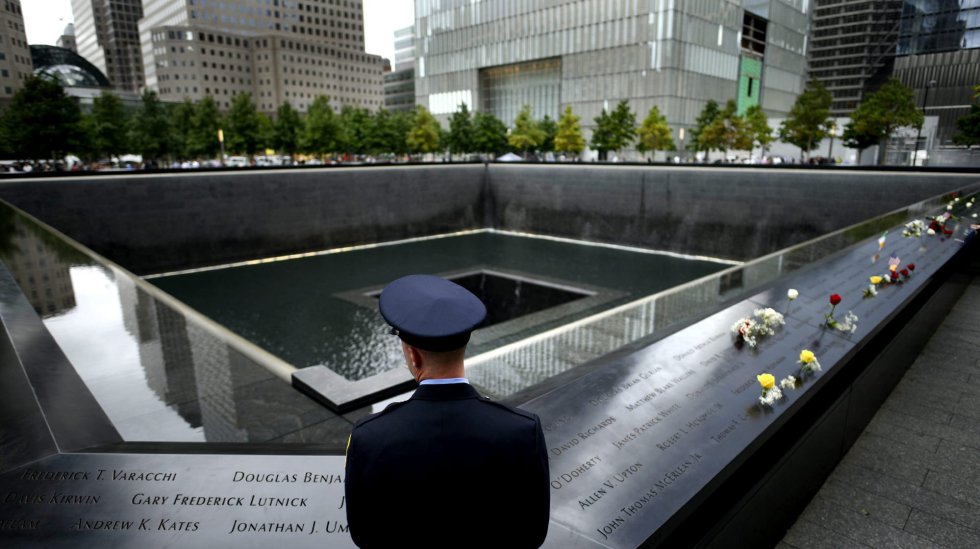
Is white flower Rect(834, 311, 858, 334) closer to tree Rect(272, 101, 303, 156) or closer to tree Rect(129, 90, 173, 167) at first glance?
tree Rect(129, 90, 173, 167)

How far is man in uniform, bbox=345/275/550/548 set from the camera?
1.20 metres

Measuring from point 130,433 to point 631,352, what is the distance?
126 inches

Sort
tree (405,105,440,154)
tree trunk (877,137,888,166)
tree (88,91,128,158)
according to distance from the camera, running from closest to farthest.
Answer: tree trunk (877,137,888,166) < tree (88,91,128,158) < tree (405,105,440,154)

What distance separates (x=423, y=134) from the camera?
5375cm

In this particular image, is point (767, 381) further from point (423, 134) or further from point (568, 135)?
point (423, 134)

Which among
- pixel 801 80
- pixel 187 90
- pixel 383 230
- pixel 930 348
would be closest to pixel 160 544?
pixel 930 348

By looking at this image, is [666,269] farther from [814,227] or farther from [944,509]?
[944,509]

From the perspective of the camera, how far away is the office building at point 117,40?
136 m

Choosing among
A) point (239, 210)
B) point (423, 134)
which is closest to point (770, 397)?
point (239, 210)

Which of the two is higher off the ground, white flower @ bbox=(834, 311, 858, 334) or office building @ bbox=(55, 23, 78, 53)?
office building @ bbox=(55, 23, 78, 53)

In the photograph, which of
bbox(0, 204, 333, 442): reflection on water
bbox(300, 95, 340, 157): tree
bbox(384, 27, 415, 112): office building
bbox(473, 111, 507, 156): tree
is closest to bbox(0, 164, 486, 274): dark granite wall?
bbox(0, 204, 333, 442): reflection on water

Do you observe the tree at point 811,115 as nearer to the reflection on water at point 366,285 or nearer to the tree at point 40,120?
the reflection on water at point 366,285

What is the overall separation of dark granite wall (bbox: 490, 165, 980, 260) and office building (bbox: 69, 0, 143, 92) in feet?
477

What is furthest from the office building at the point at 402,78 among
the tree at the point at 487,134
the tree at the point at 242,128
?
the tree at the point at 242,128
